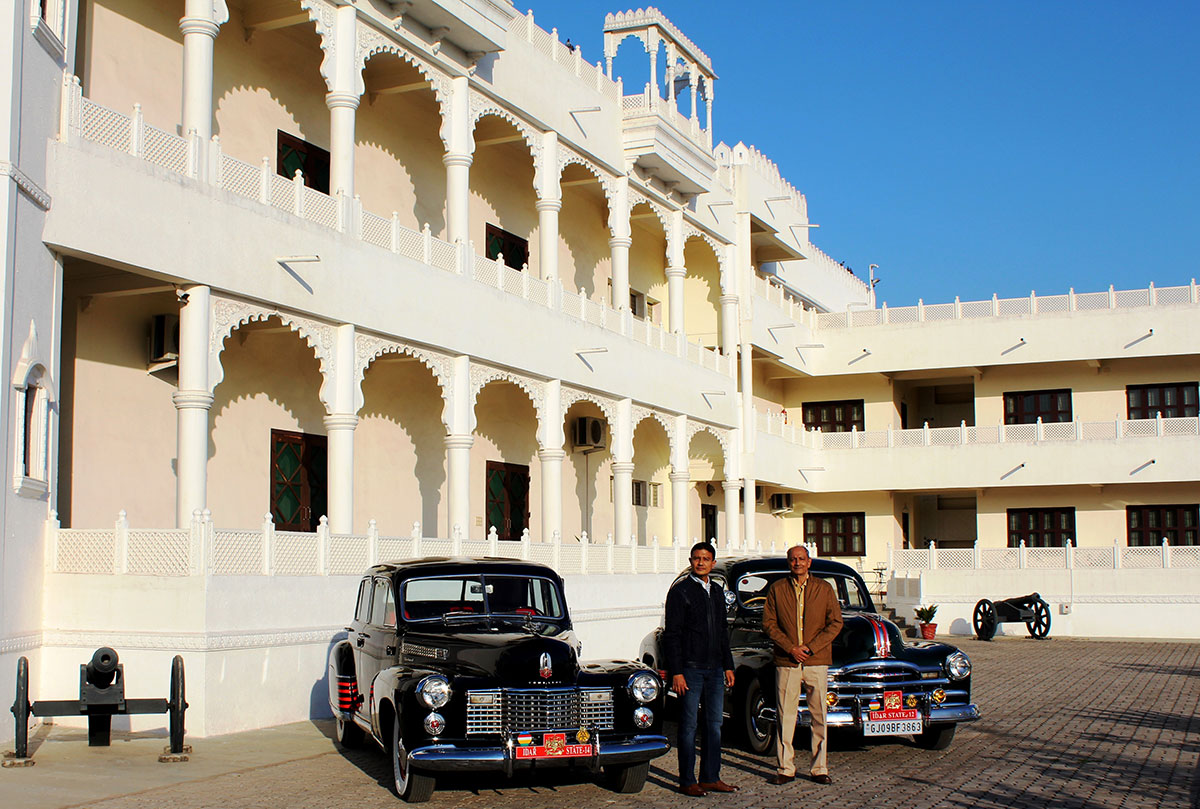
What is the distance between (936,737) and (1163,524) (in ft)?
90.6

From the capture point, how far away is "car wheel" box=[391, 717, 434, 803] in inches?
353

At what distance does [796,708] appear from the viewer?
393 inches

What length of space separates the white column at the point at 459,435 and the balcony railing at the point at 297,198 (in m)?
1.69

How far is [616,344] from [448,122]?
6573mm

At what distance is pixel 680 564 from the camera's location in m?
Result: 25.4

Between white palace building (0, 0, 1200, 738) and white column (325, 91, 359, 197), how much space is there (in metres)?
0.05

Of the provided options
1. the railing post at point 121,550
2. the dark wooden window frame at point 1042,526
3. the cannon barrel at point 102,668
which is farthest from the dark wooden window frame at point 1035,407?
the cannon barrel at point 102,668

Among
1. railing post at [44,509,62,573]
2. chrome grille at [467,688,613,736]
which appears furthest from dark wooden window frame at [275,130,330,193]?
chrome grille at [467,688,613,736]

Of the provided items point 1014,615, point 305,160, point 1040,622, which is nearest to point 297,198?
point 305,160

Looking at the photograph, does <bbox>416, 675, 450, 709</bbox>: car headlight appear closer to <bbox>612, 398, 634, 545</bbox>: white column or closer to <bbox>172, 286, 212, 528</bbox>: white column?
<bbox>172, 286, 212, 528</bbox>: white column

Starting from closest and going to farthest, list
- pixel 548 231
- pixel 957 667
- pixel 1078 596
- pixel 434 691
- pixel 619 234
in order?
pixel 434 691
pixel 957 667
pixel 548 231
pixel 619 234
pixel 1078 596

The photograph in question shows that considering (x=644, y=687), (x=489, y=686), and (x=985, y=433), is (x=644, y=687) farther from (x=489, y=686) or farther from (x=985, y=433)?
(x=985, y=433)

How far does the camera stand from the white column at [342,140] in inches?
700

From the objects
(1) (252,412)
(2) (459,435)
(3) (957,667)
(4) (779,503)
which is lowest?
(3) (957,667)
